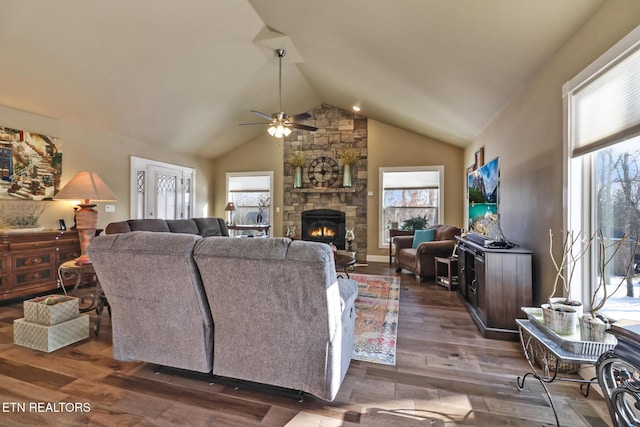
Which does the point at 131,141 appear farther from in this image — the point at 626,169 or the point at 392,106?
the point at 626,169

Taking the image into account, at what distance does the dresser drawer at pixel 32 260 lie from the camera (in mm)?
3482

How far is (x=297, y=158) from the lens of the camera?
693 centimetres

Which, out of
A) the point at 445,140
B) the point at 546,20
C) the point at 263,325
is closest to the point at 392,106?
the point at 445,140

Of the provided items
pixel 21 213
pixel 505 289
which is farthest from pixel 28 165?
pixel 505 289

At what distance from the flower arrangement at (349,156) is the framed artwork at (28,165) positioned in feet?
16.7

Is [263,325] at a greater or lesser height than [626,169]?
lesser

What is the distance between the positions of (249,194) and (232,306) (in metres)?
6.19

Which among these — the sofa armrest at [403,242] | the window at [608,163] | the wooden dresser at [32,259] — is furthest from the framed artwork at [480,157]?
the wooden dresser at [32,259]

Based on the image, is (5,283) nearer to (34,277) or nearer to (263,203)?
(34,277)

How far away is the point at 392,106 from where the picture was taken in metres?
5.10

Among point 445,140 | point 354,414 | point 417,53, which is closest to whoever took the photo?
point 354,414

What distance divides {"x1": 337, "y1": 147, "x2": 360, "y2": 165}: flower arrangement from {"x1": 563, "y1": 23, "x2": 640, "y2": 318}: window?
4663mm

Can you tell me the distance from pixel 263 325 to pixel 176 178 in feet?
19.1

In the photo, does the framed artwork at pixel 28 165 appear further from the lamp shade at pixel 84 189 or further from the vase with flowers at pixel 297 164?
the vase with flowers at pixel 297 164
